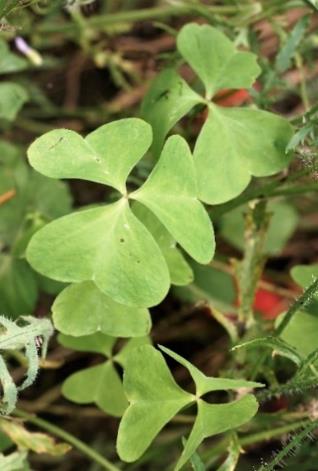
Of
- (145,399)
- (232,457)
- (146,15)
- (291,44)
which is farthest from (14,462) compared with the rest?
(146,15)

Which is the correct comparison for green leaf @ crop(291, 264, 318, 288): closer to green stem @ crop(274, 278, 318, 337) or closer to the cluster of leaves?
the cluster of leaves

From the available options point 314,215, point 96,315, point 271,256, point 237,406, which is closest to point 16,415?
point 96,315

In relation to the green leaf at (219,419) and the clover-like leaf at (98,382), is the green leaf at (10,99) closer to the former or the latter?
the clover-like leaf at (98,382)

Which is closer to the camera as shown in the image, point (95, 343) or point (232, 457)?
point (232, 457)

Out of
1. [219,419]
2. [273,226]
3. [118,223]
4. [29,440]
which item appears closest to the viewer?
[219,419]

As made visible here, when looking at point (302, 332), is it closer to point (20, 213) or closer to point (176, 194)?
point (176, 194)

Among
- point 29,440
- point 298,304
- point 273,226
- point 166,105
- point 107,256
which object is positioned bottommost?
point 273,226
